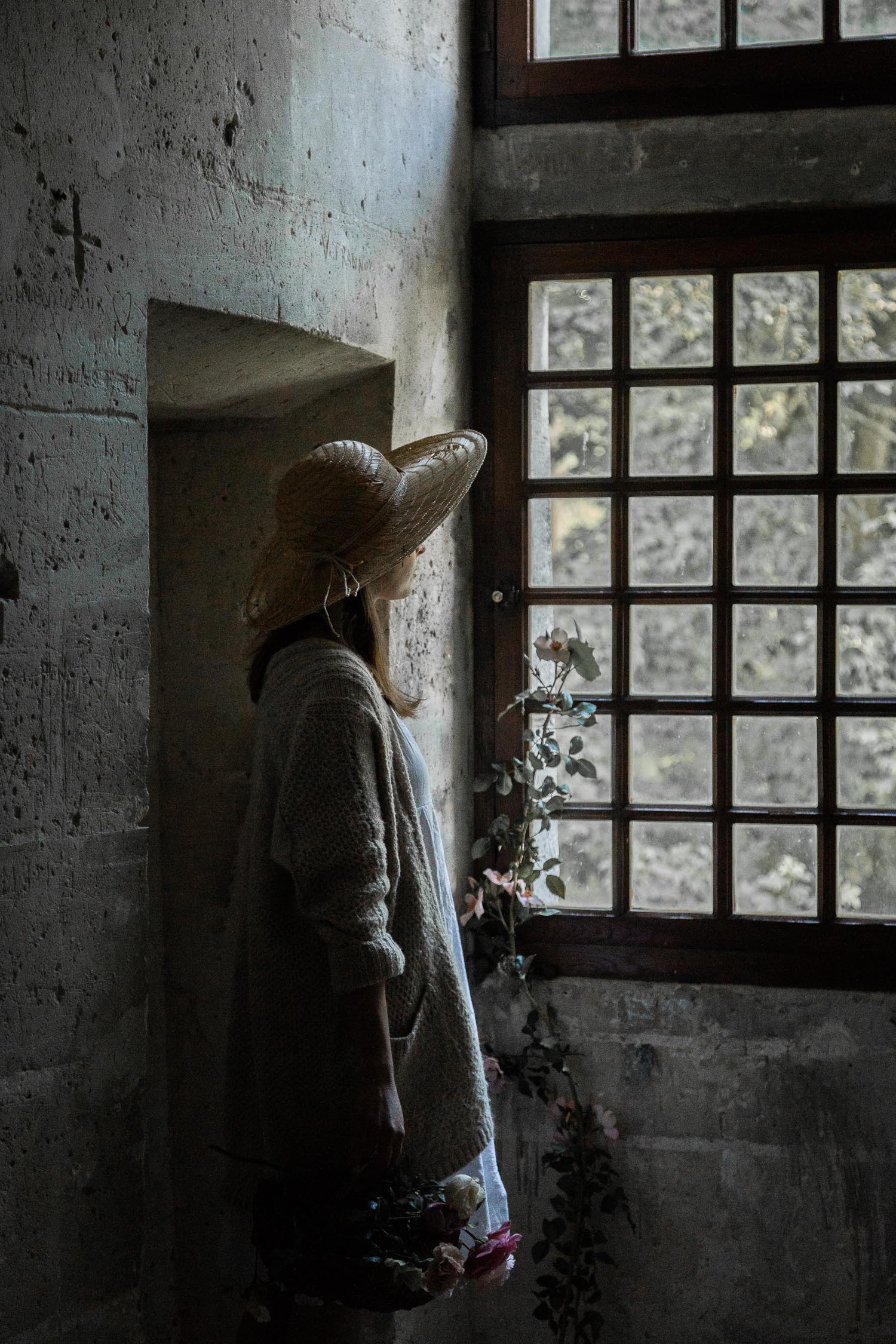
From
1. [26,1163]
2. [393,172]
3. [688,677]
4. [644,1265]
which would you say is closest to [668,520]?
[688,677]

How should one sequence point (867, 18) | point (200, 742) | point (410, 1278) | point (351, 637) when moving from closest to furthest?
1. point (410, 1278)
2. point (351, 637)
3. point (200, 742)
4. point (867, 18)

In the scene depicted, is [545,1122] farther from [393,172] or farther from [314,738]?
[393,172]

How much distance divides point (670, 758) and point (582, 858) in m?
0.28

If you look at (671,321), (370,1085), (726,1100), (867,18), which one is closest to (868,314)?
(671,321)

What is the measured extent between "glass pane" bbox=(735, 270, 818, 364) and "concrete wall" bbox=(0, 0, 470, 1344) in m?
1.03

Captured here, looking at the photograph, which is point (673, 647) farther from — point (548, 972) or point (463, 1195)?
point (463, 1195)

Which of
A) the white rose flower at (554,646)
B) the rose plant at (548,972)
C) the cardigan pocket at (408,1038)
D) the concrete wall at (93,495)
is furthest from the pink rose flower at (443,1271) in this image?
the white rose flower at (554,646)

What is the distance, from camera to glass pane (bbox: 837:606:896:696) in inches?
100

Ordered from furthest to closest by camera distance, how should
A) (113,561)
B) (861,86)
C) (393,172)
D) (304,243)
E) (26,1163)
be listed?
(861,86) → (393,172) → (304,243) → (113,561) → (26,1163)

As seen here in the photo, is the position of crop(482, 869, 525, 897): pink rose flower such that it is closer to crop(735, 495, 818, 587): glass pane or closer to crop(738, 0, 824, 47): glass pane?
crop(735, 495, 818, 587): glass pane

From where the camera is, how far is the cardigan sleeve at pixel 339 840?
147 cm

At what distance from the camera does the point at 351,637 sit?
172 centimetres

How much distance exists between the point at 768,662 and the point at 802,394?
0.55m

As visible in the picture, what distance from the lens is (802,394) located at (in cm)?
255
